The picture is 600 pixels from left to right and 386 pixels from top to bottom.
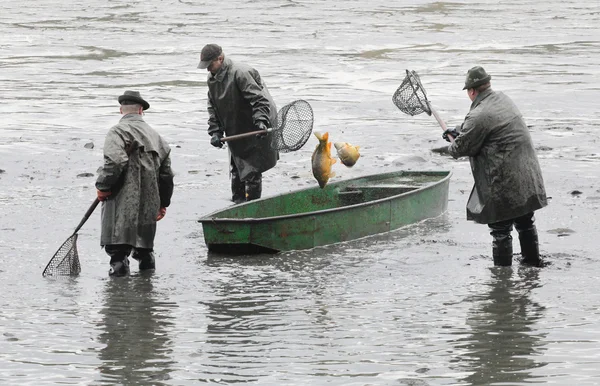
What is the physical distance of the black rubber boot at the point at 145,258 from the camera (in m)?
9.79

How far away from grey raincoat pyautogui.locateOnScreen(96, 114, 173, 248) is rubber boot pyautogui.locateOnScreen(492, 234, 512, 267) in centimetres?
277

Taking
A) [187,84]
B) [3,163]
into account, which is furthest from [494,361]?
[187,84]

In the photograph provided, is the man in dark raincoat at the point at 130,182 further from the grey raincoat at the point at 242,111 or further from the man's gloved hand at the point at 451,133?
the grey raincoat at the point at 242,111

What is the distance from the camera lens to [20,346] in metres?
7.77

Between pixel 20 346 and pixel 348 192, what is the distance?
5217 mm

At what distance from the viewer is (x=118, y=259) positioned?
31.5 feet

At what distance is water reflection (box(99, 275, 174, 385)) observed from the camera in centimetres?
723

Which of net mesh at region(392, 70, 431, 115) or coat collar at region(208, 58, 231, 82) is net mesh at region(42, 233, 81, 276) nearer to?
coat collar at region(208, 58, 231, 82)

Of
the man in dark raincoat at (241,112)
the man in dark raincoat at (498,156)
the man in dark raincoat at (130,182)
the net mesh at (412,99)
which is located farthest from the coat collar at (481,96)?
the man in dark raincoat at (241,112)

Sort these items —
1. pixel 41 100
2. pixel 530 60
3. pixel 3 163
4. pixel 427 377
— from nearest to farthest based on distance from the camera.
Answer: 1. pixel 427 377
2. pixel 3 163
3. pixel 41 100
4. pixel 530 60

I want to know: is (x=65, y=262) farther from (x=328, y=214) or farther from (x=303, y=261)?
(x=328, y=214)

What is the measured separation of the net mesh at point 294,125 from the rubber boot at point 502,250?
2.50 meters

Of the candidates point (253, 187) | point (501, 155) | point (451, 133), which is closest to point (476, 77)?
point (451, 133)

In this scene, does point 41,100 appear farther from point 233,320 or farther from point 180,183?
point 233,320
